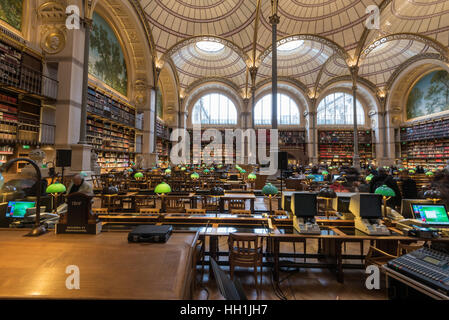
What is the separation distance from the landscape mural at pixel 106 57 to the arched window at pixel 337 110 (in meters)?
21.0

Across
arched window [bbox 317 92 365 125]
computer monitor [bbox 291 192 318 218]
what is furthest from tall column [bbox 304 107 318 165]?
computer monitor [bbox 291 192 318 218]

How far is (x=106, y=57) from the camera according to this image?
41.0 ft

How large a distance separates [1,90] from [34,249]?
8743 millimetres

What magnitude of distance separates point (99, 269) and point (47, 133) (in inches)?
370

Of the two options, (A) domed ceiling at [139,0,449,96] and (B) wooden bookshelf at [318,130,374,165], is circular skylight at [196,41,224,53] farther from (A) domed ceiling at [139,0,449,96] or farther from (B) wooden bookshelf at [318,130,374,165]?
(B) wooden bookshelf at [318,130,374,165]

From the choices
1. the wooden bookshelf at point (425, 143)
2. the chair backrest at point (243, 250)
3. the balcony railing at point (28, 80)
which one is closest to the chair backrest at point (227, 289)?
the chair backrest at point (243, 250)

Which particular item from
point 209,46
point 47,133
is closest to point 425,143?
point 209,46

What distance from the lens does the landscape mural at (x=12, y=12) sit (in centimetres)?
734

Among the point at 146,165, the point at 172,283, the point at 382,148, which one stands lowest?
the point at 172,283

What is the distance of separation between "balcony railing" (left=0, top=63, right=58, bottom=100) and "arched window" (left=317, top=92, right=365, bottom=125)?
24.4 metres

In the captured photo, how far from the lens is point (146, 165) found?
16062 mm
